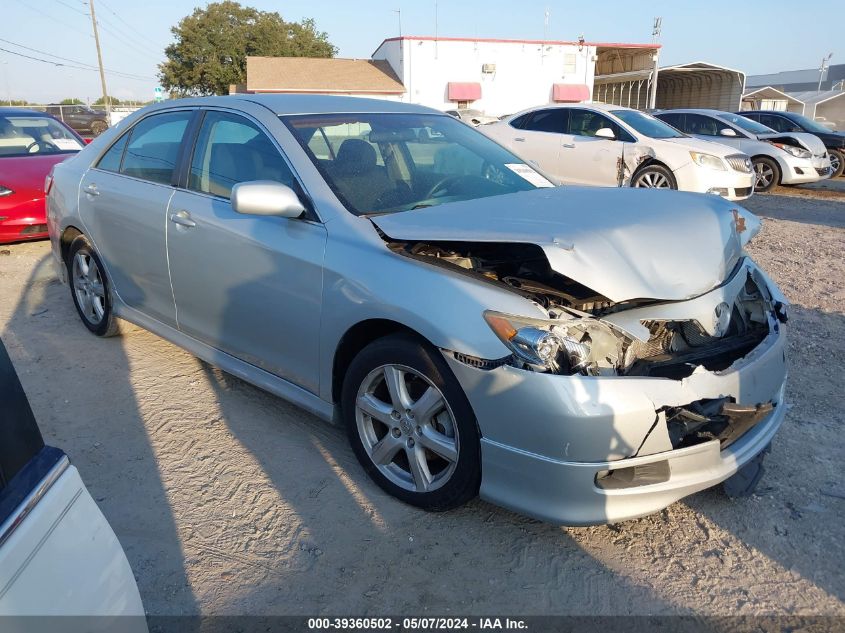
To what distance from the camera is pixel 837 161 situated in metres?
15.5

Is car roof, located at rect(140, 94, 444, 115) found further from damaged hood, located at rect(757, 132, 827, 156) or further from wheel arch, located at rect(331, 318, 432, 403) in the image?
damaged hood, located at rect(757, 132, 827, 156)

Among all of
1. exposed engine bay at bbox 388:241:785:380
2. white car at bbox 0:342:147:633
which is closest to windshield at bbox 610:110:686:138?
exposed engine bay at bbox 388:241:785:380

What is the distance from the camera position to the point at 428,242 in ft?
9.20

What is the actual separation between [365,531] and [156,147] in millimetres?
2811

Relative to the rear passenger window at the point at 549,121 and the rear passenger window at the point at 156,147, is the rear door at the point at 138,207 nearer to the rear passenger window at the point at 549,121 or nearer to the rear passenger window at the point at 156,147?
the rear passenger window at the point at 156,147

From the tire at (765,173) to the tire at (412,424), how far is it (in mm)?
12524

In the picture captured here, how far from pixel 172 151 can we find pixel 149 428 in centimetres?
164

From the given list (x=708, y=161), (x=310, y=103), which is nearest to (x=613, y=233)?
(x=310, y=103)

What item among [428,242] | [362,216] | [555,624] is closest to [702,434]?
[555,624]

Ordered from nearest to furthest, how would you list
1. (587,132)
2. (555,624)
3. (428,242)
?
(555,624), (428,242), (587,132)

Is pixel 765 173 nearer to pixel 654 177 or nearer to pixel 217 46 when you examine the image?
pixel 654 177

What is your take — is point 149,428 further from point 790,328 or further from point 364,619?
point 790,328

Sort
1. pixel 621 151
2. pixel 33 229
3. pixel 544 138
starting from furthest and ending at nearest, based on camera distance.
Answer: pixel 544 138 → pixel 621 151 → pixel 33 229

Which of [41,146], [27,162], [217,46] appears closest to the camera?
[27,162]
